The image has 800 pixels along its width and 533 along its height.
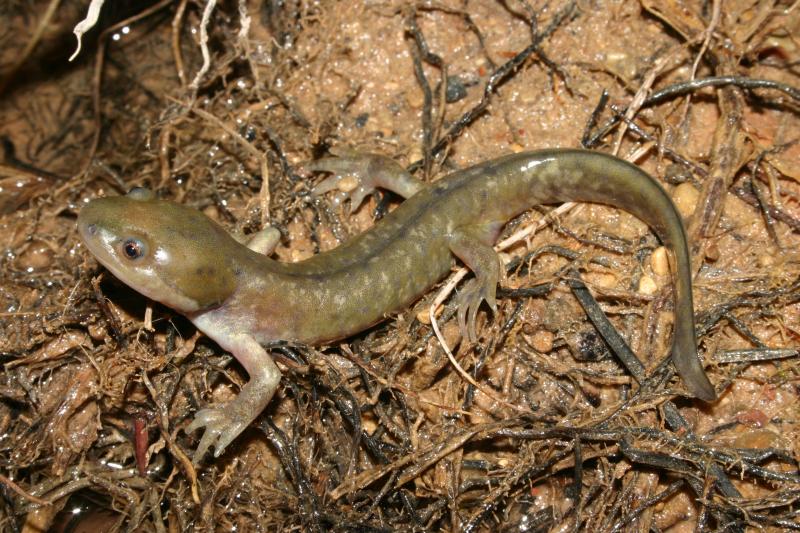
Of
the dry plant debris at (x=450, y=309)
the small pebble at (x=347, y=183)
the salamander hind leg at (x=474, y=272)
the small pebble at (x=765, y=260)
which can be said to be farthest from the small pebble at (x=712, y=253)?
the small pebble at (x=347, y=183)

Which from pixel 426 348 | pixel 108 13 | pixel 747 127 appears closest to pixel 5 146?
pixel 108 13

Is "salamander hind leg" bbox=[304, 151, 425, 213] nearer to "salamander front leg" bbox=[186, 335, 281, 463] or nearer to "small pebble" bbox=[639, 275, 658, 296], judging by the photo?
"salamander front leg" bbox=[186, 335, 281, 463]

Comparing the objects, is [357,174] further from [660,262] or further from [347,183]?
[660,262]

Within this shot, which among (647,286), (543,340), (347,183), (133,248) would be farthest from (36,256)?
(647,286)

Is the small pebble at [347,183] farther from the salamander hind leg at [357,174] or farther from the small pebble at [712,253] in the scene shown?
the small pebble at [712,253]

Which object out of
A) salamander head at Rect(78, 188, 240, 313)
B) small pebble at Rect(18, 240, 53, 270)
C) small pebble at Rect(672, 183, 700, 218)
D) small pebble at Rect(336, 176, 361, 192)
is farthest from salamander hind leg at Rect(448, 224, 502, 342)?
small pebble at Rect(18, 240, 53, 270)
